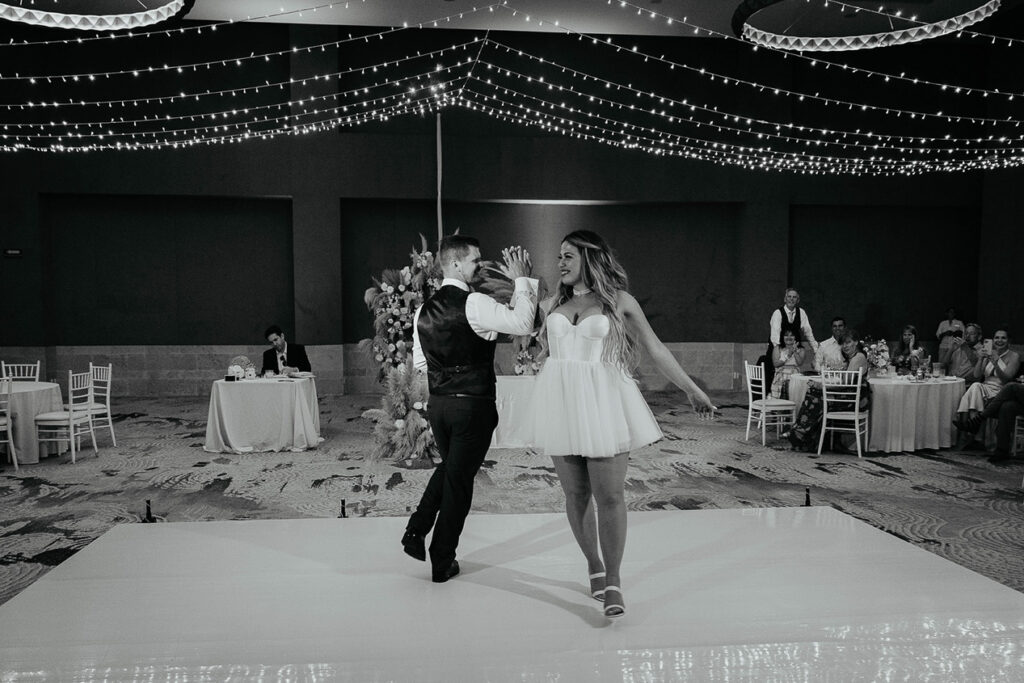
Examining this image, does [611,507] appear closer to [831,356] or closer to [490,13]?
[831,356]

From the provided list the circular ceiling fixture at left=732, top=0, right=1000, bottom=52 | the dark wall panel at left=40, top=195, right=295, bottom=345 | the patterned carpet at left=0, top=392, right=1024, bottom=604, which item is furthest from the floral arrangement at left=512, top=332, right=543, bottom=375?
the dark wall panel at left=40, top=195, right=295, bottom=345

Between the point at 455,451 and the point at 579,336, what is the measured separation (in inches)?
30.6

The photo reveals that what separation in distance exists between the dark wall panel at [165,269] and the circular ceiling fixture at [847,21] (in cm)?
771

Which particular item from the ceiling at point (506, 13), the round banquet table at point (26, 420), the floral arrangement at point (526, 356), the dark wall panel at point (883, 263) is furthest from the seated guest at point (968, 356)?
the round banquet table at point (26, 420)

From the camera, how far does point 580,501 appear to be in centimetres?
308

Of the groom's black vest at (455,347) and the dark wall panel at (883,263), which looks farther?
the dark wall panel at (883,263)

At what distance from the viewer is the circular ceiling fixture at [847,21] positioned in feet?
22.6

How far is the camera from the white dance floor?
8.52ft

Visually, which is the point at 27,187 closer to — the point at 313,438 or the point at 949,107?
the point at 313,438

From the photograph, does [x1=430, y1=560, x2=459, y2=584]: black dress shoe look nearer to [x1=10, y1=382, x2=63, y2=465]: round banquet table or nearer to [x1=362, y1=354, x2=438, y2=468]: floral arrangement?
[x1=362, y1=354, x2=438, y2=468]: floral arrangement

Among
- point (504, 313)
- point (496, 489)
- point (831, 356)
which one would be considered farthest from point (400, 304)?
point (831, 356)

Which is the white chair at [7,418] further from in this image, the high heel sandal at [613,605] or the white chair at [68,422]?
the high heel sandal at [613,605]

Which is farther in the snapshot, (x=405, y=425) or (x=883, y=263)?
(x=883, y=263)

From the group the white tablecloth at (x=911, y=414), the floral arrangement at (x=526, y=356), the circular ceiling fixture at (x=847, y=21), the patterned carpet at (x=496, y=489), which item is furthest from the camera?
the floral arrangement at (x=526, y=356)
